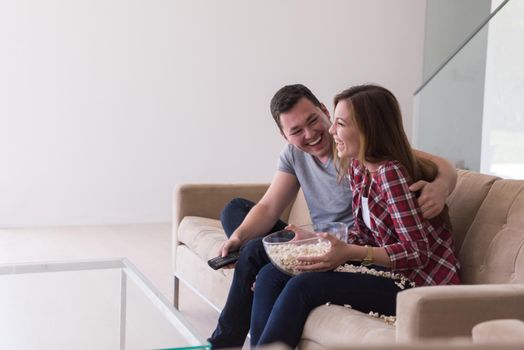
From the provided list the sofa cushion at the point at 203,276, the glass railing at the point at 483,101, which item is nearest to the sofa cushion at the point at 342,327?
the sofa cushion at the point at 203,276

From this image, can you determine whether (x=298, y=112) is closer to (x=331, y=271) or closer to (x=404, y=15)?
(x=331, y=271)

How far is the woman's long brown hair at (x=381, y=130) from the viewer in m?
2.34

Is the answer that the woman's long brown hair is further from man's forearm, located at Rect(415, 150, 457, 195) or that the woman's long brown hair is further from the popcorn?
the popcorn

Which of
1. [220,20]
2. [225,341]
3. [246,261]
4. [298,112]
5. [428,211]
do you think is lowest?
[225,341]

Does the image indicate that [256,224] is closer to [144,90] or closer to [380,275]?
[380,275]

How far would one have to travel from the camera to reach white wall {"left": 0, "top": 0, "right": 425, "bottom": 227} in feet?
18.4

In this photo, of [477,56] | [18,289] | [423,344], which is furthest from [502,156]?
[423,344]

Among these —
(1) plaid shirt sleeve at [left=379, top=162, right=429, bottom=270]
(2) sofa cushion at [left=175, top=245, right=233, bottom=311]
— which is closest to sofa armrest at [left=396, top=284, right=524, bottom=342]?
(1) plaid shirt sleeve at [left=379, top=162, right=429, bottom=270]

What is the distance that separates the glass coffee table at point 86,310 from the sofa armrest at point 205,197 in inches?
35.3

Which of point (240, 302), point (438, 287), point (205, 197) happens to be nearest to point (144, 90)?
point (205, 197)

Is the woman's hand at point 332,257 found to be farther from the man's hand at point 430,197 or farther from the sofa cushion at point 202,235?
the sofa cushion at point 202,235

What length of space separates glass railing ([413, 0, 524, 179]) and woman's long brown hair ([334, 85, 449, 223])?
225 centimetres

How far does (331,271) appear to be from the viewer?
2.31 metres

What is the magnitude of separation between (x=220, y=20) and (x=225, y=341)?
3875mm
